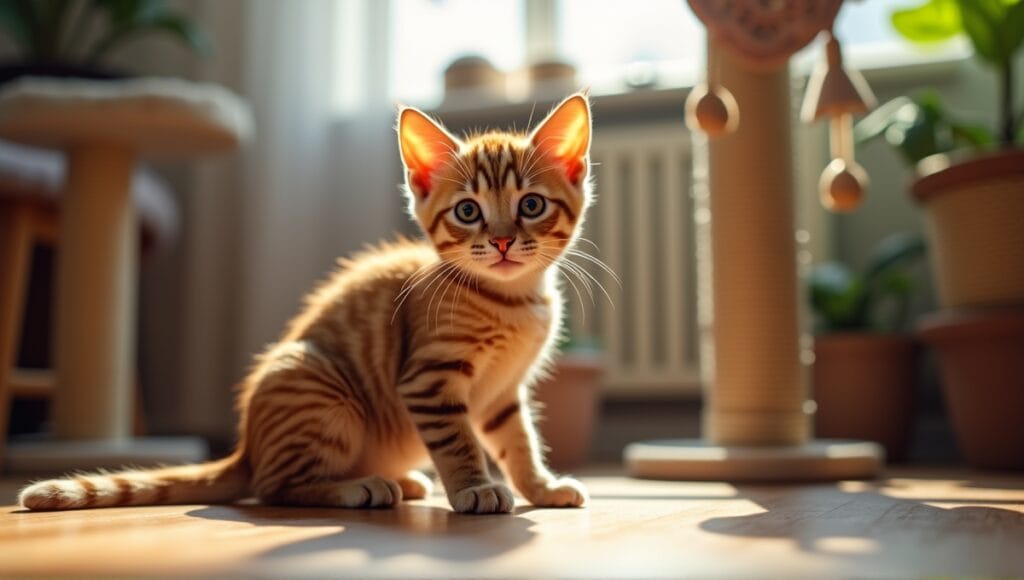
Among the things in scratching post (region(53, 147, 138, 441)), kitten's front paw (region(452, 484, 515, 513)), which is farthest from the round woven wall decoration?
scratching post (region(53, 147, 138, 441))

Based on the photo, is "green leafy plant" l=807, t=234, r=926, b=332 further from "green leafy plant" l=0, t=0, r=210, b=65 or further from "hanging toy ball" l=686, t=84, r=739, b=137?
"green leafy plant" l=0, t=0, r=210, b=65

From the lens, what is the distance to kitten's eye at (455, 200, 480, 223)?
119 cm

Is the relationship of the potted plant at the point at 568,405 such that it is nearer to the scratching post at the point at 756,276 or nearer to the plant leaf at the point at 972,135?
the scratching post at the point at 756,276

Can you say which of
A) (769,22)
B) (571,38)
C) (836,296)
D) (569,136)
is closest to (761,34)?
(769,22)

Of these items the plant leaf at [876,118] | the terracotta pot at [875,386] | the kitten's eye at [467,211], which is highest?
the plant leaf at [876,118]

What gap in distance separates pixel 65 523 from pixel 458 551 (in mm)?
469

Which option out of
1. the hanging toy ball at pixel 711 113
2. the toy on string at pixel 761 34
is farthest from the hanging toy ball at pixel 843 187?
the hanging toy ball at pixel 711 113

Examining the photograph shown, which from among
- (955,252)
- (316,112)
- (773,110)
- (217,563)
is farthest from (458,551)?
(316,112)

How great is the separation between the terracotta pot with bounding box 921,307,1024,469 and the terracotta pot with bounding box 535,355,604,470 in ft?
2.56

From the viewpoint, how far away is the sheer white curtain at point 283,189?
108 inches

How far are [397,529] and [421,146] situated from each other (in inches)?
22.2

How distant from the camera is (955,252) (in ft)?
6.24

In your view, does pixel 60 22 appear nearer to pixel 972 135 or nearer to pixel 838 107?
pixel 838 107

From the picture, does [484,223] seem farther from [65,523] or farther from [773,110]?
[773,110]
